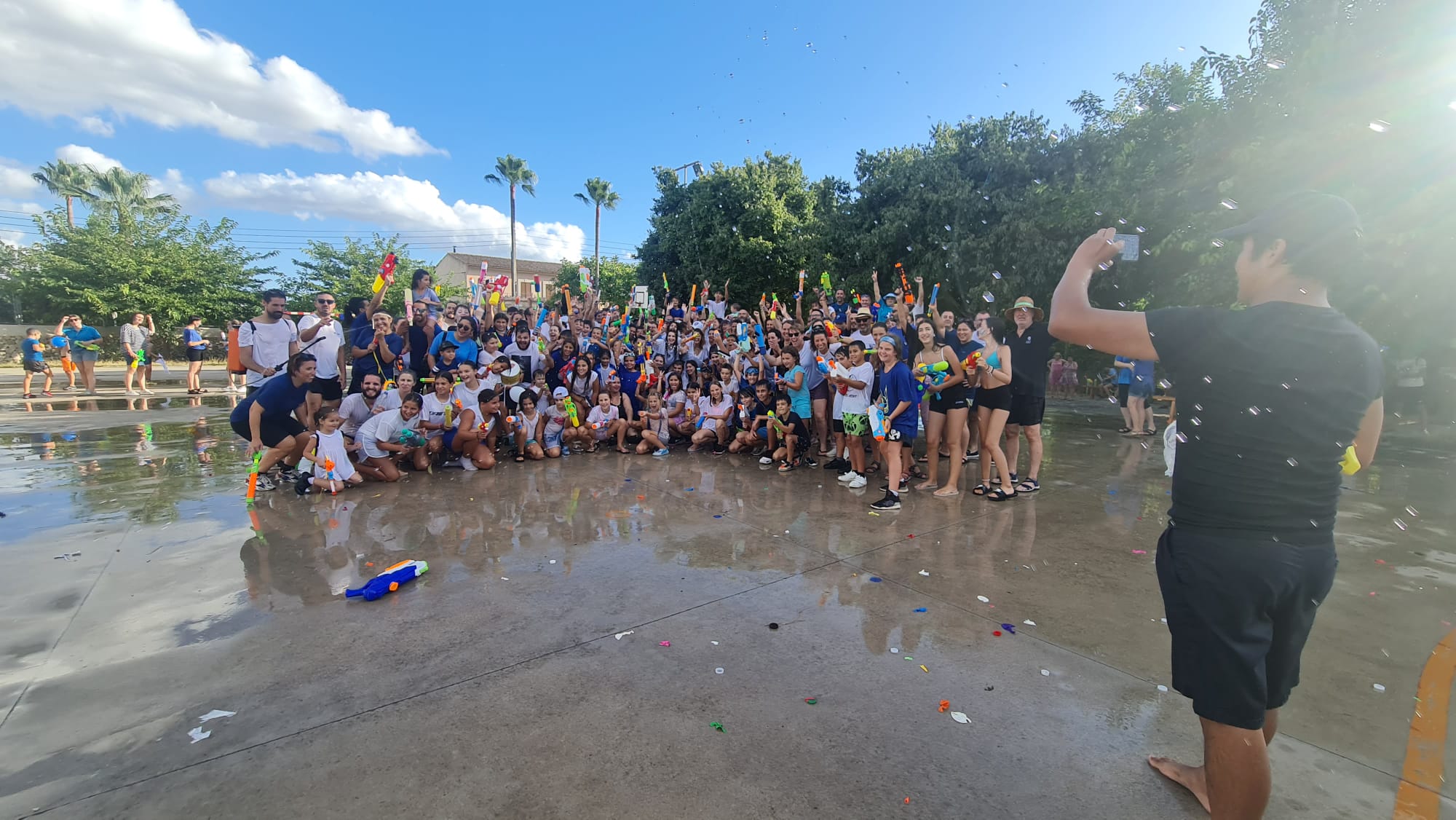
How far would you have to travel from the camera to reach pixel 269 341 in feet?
22.3

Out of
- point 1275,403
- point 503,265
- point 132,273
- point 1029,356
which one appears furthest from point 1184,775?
point 503,265

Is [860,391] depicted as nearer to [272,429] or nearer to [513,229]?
[272,429]

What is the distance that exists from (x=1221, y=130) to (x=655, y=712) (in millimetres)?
10074

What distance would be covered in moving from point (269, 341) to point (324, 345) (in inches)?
22.9

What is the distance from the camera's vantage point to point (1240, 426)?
1.71 m

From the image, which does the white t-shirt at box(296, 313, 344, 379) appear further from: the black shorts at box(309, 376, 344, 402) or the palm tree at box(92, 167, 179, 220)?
the palm tree at box(92, 167, 179, 220)

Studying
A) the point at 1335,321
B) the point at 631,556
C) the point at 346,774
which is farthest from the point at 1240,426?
the point at 631,556

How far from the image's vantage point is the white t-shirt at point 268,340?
22.1 ft

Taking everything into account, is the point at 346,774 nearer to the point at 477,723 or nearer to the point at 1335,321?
the point at 477,723

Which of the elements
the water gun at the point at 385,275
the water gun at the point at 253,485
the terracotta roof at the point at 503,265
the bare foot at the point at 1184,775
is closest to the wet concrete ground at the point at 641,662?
the bare foot at the point at 1184,775

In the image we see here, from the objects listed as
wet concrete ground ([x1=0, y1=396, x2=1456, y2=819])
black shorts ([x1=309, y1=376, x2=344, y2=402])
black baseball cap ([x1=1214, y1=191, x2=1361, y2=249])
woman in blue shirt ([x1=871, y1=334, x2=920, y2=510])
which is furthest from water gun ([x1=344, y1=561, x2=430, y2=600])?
black baseball cap ([x1=1214, y1=191, x2=1361, y2=249])

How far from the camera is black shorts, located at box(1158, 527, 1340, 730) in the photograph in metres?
1.69

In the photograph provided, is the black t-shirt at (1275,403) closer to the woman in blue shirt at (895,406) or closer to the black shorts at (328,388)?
the woman in blue shirt at (895,406)

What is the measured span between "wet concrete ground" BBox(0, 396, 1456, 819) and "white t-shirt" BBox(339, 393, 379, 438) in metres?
1.29
